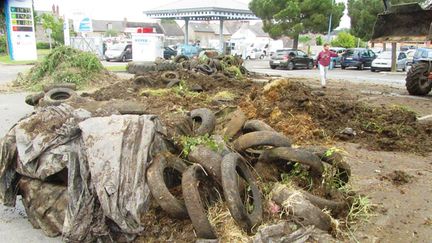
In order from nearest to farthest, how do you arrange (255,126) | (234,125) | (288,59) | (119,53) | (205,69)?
(255,126) → (234,125) → (205,69) → (288,59) → (119,53)

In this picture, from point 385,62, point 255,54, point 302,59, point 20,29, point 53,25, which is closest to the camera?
point 385,62

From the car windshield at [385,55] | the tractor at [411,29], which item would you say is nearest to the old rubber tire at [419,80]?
the tractor at [411,29]

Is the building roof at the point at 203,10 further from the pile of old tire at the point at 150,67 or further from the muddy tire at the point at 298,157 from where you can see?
the muddy tire at the point at 298,157

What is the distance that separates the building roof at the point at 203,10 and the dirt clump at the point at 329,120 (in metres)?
29.0

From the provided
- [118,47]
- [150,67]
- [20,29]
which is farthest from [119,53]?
[150,67]

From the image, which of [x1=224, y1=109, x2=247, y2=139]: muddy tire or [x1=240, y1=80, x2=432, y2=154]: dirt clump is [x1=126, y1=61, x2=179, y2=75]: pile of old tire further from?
[x1=224, y1=109, x2=247, y2=139]: muddy tire

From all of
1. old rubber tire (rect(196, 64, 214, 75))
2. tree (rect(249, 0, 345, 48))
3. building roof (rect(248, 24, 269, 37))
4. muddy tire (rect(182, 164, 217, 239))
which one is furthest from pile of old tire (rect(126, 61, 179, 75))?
building roof (rect(248, 24, 269, 37))

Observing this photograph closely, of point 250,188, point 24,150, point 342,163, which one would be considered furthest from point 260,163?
point 24,150

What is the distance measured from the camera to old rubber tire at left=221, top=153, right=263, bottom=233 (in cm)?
369

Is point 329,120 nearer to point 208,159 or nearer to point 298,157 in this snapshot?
point 298,157

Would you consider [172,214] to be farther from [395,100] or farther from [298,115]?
[395,100]

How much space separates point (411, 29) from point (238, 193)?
409 inches

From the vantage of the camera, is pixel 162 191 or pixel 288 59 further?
pixel 288 59

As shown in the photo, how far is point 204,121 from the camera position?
5.65m
